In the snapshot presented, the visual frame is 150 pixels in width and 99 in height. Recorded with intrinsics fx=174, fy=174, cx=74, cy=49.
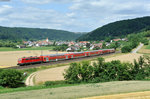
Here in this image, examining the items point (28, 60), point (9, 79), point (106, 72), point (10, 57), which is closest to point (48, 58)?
point (28, 60)

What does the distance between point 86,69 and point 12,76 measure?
16343 mm

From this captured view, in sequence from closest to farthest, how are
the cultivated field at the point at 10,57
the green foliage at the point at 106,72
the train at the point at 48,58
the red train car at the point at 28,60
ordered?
the green foliage at the point at 106,72
the red train car at the point at 28,60
the train at the point at 48,58
the cultivated field at the point at 10,57

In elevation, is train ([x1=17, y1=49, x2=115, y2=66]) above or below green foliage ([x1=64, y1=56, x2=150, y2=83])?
above

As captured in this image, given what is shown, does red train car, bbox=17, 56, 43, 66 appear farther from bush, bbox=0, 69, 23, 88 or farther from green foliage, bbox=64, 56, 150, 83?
green foliage, bbox=64, 56, 150, 83

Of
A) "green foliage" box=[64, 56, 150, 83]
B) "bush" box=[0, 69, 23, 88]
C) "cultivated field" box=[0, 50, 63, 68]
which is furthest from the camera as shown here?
"cultivated field" box=[0, 50, 63, 68]

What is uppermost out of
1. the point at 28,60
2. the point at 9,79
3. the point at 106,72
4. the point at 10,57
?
the point at 10,57

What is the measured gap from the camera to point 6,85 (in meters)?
38.2

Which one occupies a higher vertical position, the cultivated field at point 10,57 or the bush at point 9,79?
the cultivated field at point 10,57

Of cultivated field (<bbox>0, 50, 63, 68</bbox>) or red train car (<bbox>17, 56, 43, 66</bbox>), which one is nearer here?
red train car (<bbox>17, 56, 43, 66</bbox>)

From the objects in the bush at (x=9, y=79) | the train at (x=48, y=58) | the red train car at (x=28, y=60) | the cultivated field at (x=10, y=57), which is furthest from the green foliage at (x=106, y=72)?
the cultivated field at (x=10, y=57)

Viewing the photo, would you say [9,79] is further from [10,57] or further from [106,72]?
[10,57]

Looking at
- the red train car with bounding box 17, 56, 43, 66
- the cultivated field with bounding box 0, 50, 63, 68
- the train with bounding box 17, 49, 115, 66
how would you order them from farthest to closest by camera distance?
1. the cultivated field with bounding box 0, 50, 63, 68
2. the train with bounding box 17, 49, 115, 66
3. the red train car with bounding box 17, 56, 43, 66

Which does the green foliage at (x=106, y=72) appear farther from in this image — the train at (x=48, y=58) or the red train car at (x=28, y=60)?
the train at (x=48, y=58)

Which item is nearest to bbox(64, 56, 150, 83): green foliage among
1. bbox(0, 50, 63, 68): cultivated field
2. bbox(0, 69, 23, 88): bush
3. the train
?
bbox(0, 69, 23, 88): bush
